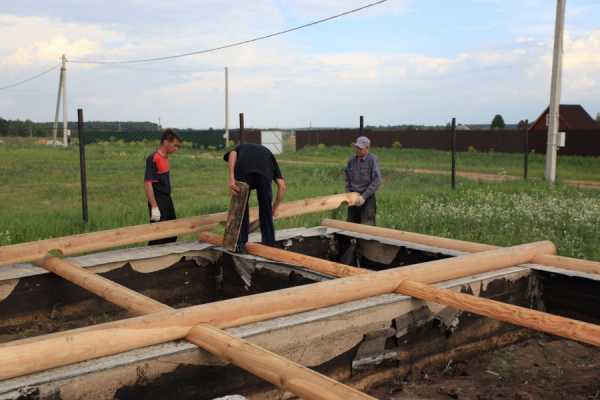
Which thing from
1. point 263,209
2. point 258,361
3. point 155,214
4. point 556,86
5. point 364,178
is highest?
point 556,86

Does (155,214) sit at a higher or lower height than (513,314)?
higher

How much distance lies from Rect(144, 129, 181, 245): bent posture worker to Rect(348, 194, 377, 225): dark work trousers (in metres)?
2.50

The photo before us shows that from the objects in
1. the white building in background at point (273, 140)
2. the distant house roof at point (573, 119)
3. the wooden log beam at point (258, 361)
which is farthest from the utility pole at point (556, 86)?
the white building in background at point (273, 140)

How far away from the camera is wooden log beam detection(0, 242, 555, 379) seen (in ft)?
10.8

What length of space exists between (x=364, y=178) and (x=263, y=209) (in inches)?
80.6

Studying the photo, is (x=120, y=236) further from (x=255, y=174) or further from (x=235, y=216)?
(x=255, y=174)

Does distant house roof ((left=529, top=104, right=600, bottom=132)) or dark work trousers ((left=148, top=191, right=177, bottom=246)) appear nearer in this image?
dark work trousers ((left=148, top=191, right=177, bottom=246))

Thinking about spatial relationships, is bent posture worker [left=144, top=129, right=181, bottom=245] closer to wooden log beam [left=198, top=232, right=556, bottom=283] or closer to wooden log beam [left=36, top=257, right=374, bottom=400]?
wooden log beam [left=198, top=232, right=556, bottom=283]

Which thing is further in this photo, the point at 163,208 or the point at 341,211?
the point at 341,211

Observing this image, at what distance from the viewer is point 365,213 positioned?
8477 mm

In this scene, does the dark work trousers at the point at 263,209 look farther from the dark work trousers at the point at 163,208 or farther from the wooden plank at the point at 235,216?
the dark work trousers at the point at 163,208

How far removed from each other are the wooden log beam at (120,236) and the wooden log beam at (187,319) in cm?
243

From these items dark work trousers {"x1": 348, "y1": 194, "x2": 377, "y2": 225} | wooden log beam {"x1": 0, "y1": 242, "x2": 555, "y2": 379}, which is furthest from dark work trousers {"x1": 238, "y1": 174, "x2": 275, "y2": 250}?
dark work trousers {"x1": 348, "y1": 194, "x2": 377, "y2": 225}

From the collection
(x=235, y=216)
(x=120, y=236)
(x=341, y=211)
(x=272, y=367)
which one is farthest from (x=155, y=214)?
(x=341, y=211)
